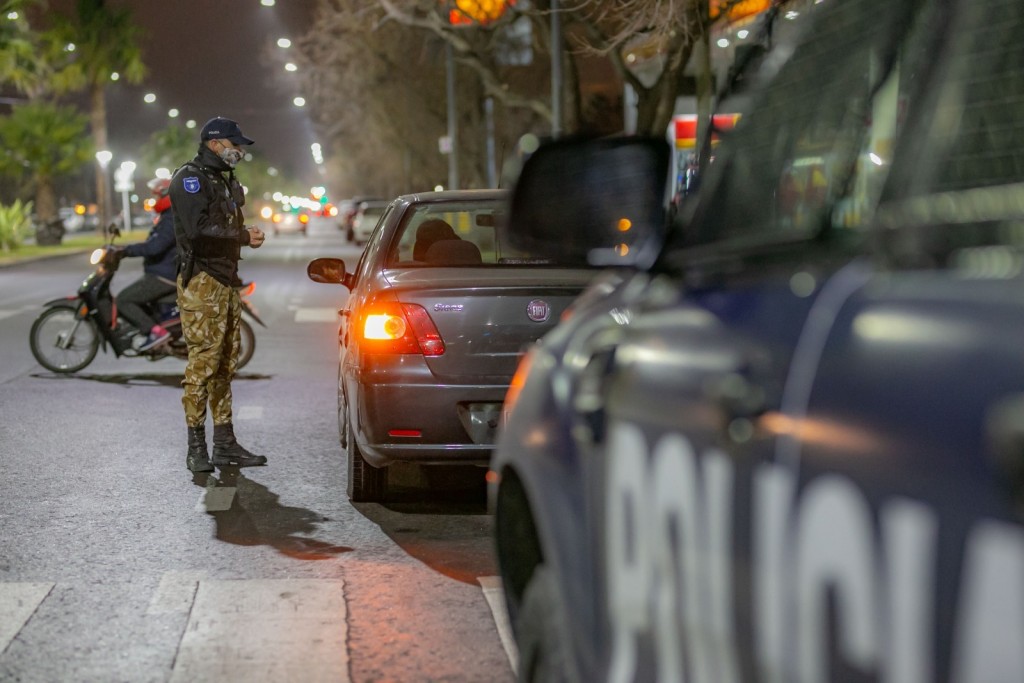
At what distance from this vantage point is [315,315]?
21.7 metres

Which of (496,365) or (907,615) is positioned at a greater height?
(907,615)

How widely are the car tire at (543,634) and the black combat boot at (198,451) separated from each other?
5.28 m

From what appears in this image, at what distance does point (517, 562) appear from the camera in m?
3.52

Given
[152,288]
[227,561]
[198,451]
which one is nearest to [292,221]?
[152,288]

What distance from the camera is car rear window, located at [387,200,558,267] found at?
25.9ft

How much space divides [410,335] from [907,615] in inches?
222

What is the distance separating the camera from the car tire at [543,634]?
313 cm

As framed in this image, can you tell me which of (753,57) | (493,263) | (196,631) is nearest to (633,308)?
(753,57)

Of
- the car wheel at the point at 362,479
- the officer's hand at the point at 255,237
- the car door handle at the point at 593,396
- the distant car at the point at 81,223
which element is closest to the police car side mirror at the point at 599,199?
the car door handle at the point at 593,396

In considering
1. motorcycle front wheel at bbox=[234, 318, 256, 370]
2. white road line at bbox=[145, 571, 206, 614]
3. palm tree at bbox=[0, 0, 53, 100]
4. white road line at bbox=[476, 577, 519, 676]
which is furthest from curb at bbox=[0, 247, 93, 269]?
white road line at bbox=[476, 577, 519, 676]

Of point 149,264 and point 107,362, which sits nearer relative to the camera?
point 149,264

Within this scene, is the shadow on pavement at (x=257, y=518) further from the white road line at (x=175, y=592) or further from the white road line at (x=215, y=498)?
the white road line at (x=175, y=592)

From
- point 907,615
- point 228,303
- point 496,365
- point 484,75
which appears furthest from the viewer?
point 484,75

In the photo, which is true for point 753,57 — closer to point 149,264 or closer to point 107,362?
point 149,264
